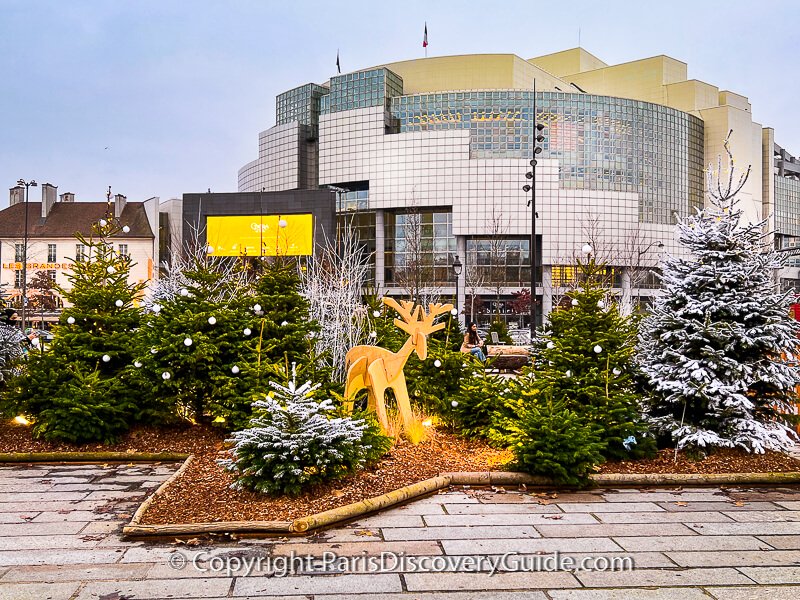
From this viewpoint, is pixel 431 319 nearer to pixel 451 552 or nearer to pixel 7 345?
pixel 451 552

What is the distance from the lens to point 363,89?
66750 millimetres

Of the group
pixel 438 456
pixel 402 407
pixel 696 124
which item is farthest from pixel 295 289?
pixel 696 124

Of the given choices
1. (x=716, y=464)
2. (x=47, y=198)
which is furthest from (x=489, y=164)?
(x=716, y=464)

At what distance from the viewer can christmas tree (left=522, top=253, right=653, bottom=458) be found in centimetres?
914

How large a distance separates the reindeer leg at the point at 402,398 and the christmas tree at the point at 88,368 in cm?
421

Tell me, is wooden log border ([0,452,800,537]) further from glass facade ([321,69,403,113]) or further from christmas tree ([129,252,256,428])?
glass facade ([321,69,403,113])

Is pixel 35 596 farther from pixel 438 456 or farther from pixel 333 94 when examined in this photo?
pixel 333 94

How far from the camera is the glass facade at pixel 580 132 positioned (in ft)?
208

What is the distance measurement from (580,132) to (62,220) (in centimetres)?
5219

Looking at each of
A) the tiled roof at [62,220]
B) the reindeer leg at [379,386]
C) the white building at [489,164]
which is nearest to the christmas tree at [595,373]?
the reindeer leg at [379,386]

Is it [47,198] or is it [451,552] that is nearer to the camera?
[451,552]

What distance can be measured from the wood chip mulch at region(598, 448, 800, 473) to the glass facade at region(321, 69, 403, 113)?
198 feet

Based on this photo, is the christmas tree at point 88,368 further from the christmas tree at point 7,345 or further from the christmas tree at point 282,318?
the christmas tree at point 282,318

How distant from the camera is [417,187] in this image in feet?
208
